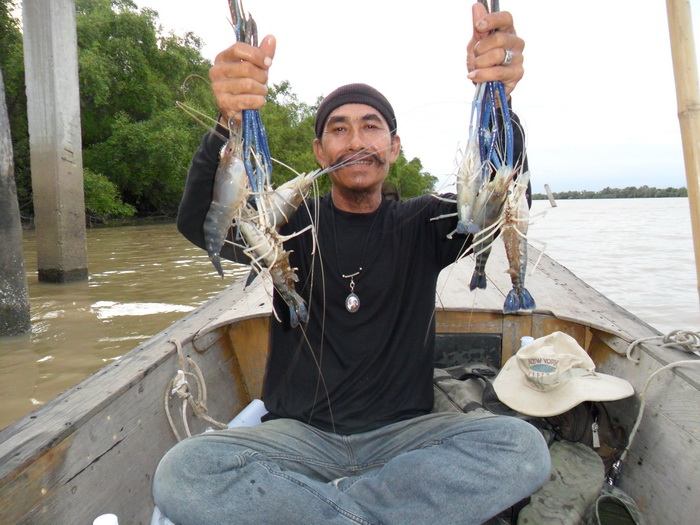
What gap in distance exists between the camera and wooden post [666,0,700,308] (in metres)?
2.04

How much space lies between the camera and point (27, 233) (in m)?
17.4

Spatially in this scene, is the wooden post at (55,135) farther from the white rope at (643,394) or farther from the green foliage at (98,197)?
the green foliage at (98,197)

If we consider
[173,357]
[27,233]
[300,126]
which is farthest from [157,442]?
[300,126]

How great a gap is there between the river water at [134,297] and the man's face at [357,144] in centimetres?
85

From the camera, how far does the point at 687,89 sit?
6.71 ft

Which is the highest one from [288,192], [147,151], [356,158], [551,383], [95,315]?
[147,151]

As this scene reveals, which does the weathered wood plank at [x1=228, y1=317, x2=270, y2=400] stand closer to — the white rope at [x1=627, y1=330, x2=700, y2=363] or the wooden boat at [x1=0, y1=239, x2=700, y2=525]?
the wooden boat at [x1=0, y1=239, x2=700, y2=525]

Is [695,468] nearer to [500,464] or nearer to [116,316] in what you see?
[500,464]

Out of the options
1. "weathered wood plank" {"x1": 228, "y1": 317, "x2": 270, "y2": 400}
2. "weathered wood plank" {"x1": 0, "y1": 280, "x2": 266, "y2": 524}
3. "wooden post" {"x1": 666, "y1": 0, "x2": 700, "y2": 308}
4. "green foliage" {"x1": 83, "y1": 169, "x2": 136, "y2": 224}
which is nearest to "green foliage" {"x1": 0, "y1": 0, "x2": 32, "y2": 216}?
"green foliage" {"x1": 83, "y1": 169, "x2": 136, "y2": 224}

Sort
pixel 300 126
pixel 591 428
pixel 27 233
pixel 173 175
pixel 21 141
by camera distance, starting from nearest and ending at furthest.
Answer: pixel 591 428 < pixel 27 233 < pixel 21 141 < pixel 173 175 < pixel 300 126

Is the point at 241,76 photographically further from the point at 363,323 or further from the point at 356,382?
the point at 356,382

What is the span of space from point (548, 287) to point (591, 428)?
5.34ft

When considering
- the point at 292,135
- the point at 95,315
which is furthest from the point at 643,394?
the point at 292,135

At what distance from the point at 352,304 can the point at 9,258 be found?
549 centimetres
